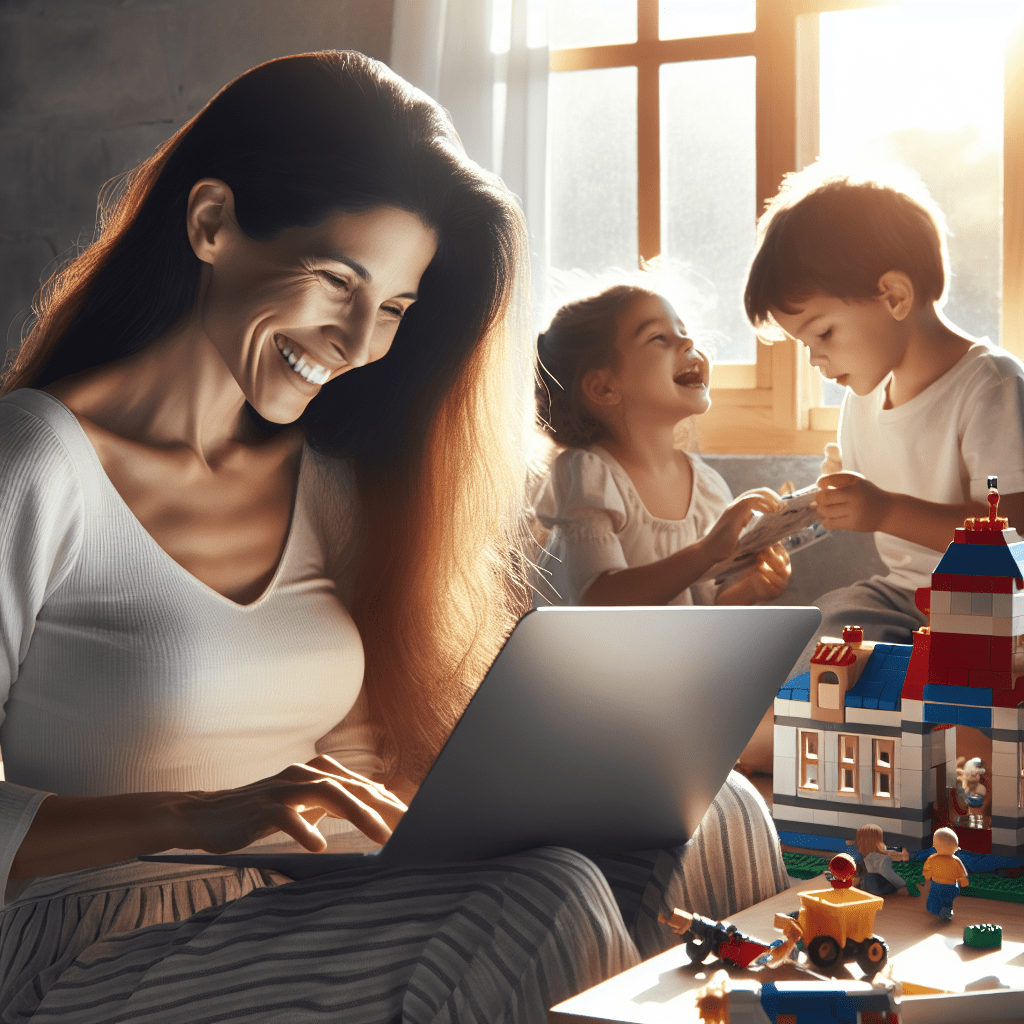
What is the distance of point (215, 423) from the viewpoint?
1012mm

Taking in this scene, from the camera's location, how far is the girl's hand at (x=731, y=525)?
1.64m

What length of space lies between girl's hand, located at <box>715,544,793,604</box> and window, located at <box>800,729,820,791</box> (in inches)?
31.2

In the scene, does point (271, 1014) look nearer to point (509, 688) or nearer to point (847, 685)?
point (509, 688)

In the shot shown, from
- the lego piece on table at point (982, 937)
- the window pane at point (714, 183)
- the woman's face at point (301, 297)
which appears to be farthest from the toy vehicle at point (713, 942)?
the window pane at point (714, 183)

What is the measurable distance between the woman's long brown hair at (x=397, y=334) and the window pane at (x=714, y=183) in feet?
4.03

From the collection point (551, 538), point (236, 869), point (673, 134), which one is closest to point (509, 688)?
point (236, 869)

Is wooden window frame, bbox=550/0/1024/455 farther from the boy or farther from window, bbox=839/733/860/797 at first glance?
window, bbox=839/733/860/797

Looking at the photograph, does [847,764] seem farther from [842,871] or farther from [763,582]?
[763,582]

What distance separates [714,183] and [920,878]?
1.76 m

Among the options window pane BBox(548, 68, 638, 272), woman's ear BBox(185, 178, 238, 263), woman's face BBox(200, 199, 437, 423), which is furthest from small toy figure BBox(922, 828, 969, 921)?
window pane BBox(548, 68, 638, 272)

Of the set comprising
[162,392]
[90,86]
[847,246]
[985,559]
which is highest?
[90,86]

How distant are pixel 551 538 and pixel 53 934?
3.61 feet

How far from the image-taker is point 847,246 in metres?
1.70

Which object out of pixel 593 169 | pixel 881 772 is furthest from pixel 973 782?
pixel 593 169
